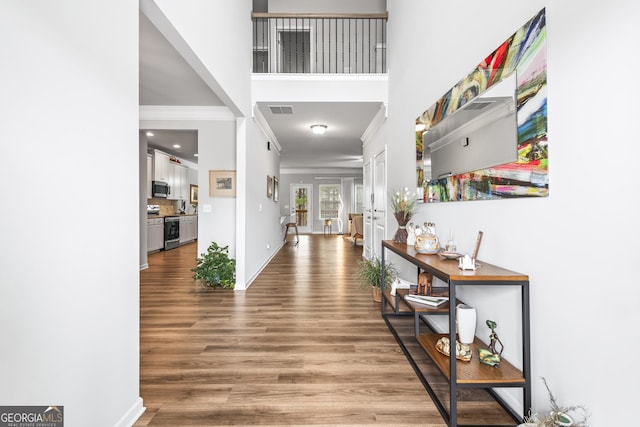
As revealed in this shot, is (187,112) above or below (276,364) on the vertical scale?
above

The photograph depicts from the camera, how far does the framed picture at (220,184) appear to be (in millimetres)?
4664

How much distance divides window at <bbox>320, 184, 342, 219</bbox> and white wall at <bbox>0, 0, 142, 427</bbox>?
11234mm

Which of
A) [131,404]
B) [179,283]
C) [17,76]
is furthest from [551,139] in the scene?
[179,283]

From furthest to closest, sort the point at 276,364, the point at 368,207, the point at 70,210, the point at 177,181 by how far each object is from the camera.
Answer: the point at 177,181 < the point at 368,207 < the point at 276,364 < the point at 70,210

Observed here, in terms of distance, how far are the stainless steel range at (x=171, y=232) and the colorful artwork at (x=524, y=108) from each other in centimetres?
Answer: 750

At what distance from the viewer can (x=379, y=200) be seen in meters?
5.13

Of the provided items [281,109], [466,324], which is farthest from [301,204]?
[466,324]

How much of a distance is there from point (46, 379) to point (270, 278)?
3.67 m

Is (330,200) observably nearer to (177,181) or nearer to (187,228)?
(187,228)

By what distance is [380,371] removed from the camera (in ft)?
6.70

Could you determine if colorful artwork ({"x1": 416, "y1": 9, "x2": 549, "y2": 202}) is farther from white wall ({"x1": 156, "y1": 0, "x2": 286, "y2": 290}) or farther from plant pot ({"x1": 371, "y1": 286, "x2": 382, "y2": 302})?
Answer: white wall ({"x1": 156, "y1": 0, "x2": 286, "y2": 290})

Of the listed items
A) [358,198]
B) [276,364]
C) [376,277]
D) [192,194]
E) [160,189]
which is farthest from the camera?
[358,198]

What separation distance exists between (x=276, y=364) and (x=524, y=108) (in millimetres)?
2217

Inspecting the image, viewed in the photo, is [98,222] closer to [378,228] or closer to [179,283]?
[179,283]
